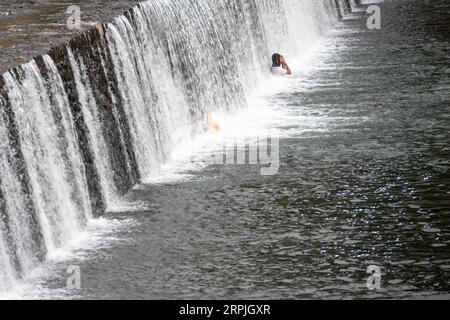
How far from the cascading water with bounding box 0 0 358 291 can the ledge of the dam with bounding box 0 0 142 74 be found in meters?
0.30

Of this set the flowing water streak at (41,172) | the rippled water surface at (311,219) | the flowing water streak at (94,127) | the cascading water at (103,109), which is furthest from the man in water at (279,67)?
the flowing water streak at (41,172)

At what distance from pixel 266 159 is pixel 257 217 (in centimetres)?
367

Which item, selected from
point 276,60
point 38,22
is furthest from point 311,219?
point 276,60

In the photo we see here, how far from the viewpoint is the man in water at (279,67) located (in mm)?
30859

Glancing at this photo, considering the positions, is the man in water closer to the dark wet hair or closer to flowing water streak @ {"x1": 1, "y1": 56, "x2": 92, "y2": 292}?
the dark wet hair

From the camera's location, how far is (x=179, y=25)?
80.4ft

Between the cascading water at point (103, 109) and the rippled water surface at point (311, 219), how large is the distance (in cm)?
68

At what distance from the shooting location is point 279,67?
31.0 meters

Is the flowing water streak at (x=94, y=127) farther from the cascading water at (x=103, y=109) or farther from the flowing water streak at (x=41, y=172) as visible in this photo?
the flowing water streak at (x=41, y=172)

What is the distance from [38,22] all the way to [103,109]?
10.1 feet

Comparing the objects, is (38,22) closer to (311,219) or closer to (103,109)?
(103,109)

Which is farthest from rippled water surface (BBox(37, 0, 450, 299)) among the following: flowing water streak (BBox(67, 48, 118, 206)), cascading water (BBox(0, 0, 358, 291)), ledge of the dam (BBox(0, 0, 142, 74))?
ledge of the dam (BBox(0, 0, 142, 74))
